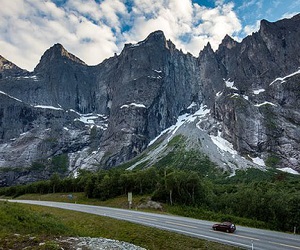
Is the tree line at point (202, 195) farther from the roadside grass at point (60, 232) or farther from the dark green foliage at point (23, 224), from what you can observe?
the dark green foliage at point (23, 224)

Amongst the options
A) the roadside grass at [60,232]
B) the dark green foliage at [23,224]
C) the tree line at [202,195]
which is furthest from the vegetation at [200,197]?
the dark green foliage at [23,224]

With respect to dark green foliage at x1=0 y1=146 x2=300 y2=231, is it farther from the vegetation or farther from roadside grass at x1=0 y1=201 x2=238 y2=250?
roadside grass at x1=0 y1=201 x2=238 y2=250

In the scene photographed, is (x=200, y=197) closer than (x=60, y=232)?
No

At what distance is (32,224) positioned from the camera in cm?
2331

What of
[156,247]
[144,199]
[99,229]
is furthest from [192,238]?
[144,199]

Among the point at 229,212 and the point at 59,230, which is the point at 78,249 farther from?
the point at 229,212

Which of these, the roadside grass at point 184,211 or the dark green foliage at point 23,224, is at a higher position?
the dark green foliage at point 23,224

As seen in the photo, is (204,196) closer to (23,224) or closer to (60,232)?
(60,232)

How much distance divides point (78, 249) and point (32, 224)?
27.6 feet

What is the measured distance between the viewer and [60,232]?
930 inches

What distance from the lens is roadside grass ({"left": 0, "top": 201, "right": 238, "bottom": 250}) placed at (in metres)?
18.1

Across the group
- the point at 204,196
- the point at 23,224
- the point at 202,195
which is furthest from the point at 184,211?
the point at 23,224

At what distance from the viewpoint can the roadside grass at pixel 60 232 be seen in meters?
18.1

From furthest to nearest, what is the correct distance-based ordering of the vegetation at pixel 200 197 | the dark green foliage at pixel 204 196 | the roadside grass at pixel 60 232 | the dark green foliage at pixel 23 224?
the dark green foliage at pixel 204 196 → the vegetation at pixel 200 197 → the dark green foliage at pixel 23 224 → the roadside grass at pixel 60 232
